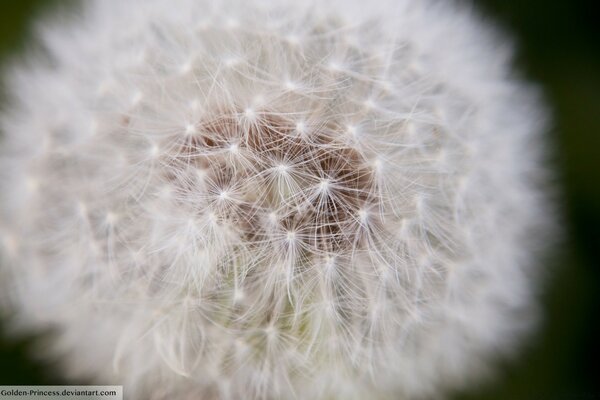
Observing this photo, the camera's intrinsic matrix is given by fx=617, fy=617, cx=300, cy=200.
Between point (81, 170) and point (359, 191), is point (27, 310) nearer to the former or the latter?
point (81, 170)

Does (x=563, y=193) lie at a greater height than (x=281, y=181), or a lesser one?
lesser

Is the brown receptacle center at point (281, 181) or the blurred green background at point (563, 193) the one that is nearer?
the brown receptacle center at point (281, 181)

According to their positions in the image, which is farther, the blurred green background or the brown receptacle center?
the blurred green background

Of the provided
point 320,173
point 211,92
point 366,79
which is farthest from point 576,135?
point 211,92
